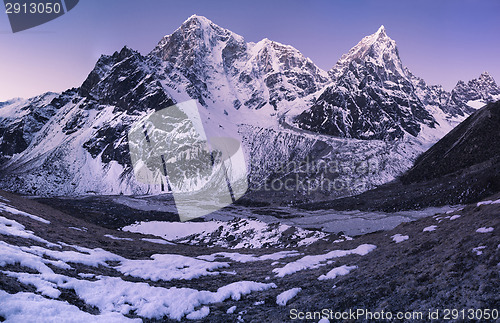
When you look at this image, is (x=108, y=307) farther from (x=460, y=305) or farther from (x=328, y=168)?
(x=328, y=168)

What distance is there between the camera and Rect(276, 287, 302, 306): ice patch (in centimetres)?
1382

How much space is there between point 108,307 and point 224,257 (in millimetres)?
17860

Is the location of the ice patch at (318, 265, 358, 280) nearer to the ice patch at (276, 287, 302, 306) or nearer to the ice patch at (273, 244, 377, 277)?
the ice patch at (276, 287, 302, 306)

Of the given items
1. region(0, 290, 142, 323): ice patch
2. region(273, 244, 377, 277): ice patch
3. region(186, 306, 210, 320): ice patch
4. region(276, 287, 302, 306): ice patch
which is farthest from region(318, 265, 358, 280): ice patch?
region(0, 290, 142, 323): ice patch

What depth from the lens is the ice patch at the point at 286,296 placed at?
1382cm

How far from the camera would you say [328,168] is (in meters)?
168

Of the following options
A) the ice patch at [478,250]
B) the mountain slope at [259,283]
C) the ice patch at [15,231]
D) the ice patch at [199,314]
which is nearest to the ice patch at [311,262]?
the mountain slope at [259,283]

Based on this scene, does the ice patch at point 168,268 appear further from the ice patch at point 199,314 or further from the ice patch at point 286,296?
the ice patch at point 286,296

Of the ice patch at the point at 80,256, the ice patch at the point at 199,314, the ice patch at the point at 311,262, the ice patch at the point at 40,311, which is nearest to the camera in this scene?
the ice patch at the point at 40,311

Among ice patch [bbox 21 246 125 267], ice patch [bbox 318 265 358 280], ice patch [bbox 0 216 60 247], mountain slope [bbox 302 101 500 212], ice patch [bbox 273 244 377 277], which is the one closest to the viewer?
ice patch [bbox 318 265 358 280]

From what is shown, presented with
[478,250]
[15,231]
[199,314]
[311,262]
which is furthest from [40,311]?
[478,250]

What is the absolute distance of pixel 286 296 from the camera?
14.2 metres

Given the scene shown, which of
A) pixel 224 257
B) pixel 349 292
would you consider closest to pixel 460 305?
pixel 349 292

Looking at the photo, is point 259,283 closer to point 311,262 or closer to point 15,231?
point 311,262
